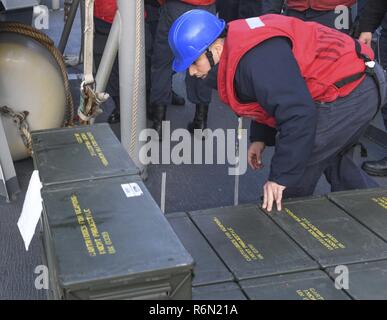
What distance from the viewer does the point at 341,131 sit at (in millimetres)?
2312

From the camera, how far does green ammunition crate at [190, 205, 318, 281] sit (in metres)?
1.67

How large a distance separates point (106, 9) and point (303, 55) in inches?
76.4

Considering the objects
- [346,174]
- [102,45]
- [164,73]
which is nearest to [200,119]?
[164,73]

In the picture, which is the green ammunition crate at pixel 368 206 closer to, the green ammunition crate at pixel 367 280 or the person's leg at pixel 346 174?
the green ammunition crate at pixel 367 280

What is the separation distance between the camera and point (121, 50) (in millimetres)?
A: 3000

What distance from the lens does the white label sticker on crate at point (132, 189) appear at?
1.36 meters

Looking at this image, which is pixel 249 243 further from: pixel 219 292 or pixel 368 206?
pixel 368 206

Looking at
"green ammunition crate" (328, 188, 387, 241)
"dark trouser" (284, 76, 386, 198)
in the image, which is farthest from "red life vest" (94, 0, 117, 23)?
"green ammunition crate" (328, 188, 387, 241)

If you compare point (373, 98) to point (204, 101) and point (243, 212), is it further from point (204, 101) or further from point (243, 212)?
point (204, 101)

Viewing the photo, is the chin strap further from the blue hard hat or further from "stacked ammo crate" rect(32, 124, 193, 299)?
"stacked ammo crate" rect(32, 124, 193, 299)

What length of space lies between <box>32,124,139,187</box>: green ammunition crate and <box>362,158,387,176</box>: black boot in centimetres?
206

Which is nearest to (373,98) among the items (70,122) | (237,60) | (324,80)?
(324,80)

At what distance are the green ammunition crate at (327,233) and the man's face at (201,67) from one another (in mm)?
554
